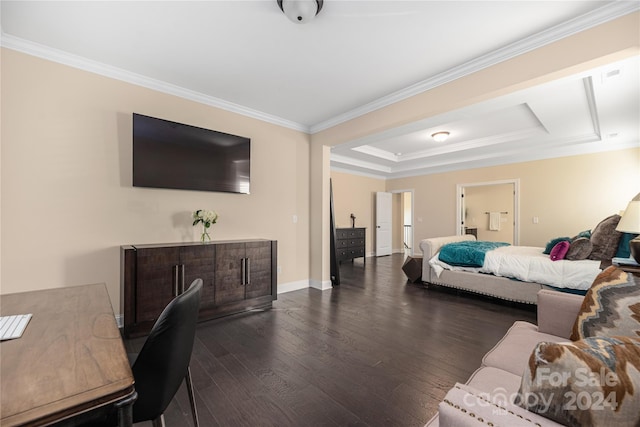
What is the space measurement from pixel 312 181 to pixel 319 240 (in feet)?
3.25

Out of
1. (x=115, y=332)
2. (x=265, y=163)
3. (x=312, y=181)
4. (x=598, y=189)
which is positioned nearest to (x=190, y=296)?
(x=115, y=332)

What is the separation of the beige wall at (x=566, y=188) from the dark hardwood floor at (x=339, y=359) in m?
3.00

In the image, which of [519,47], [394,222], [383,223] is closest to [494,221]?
[394,222]

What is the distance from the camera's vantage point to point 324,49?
7.72ft

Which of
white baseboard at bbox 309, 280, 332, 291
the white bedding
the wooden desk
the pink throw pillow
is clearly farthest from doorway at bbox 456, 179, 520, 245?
the wooden desk

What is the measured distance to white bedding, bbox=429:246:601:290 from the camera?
2.93 meters

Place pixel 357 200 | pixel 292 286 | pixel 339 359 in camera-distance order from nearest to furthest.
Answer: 1. pixel 339 359
2. pixel 292 286
3. pixel 357 200

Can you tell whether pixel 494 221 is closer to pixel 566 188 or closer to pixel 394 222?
pixel 566 188

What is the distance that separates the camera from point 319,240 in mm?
4242

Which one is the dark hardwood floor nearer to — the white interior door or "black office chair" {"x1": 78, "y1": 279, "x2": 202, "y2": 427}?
"black office chair" {"x1": 78, "y1": 279, "x2": 202, "y2": 427}

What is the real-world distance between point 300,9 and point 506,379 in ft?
8.04

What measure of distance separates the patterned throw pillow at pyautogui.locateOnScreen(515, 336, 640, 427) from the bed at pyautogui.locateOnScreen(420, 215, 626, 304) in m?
3.04

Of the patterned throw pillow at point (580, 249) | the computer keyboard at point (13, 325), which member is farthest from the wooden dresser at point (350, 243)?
the computer keyboard at point (13, 325)

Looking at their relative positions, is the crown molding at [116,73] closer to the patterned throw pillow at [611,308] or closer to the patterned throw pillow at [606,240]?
the patterned throw pillow at [611,308]
